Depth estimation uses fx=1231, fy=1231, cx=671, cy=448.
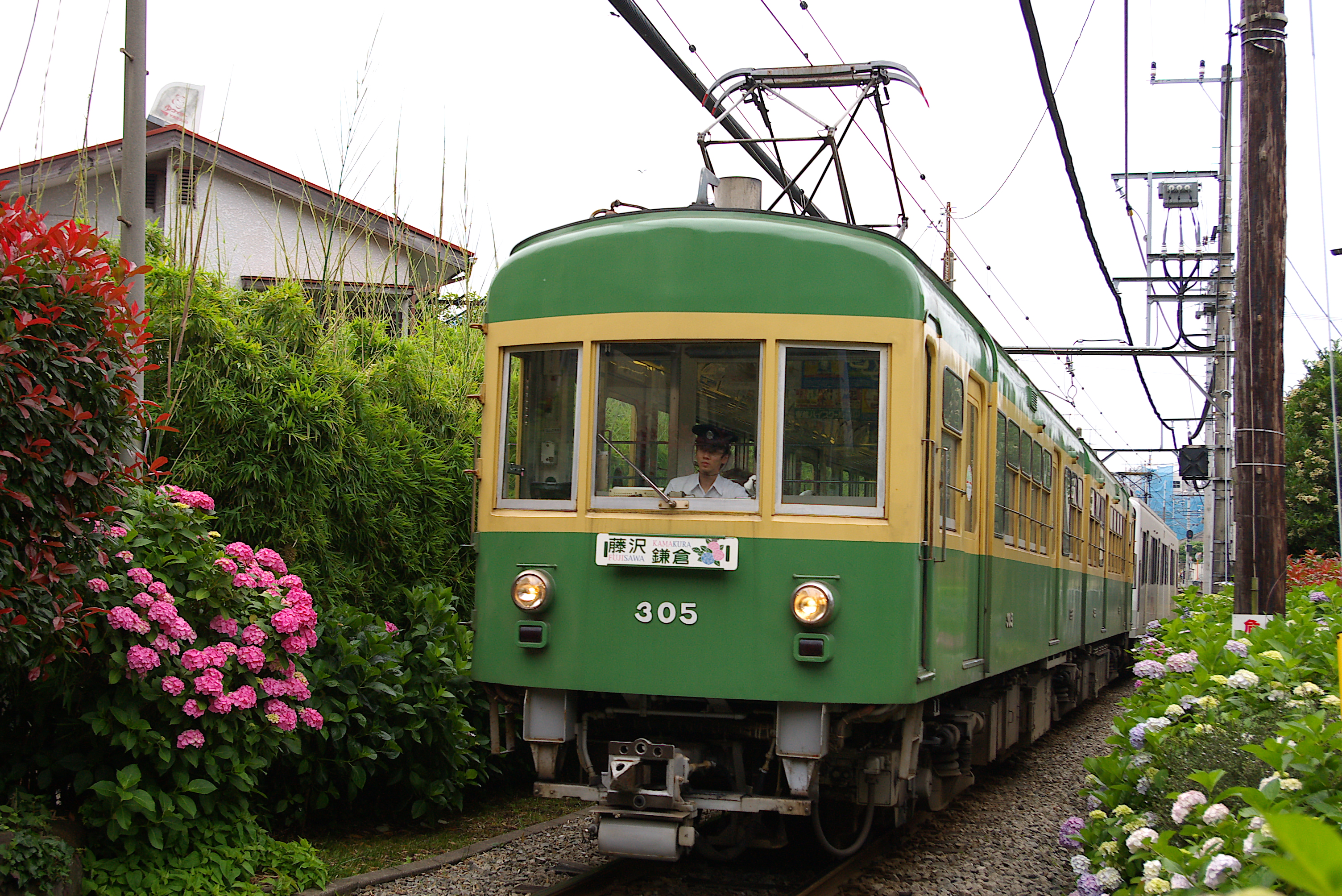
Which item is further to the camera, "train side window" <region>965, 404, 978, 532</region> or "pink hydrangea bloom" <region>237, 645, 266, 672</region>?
"train side window" <region>965, 404, 978, 532</region>

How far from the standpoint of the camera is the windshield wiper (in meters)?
5.24

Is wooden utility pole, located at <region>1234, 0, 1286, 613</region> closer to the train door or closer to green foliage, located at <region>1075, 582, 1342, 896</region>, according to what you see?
green foliage, located at <region>1075, 582, 1342, 896</region>

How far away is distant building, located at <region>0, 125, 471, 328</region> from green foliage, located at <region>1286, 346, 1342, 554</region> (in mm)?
26328

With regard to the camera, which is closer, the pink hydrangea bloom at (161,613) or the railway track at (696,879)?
the pink hydrangea bloom at (161,613)

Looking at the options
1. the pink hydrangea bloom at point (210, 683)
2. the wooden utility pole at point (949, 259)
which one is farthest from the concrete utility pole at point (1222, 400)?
the pink hydrangea bloom at point (210, 683)

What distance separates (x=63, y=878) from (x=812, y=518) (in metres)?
3.18

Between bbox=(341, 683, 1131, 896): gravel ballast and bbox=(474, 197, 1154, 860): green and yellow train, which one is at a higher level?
bbox=(474, 197, 1154, 860): green and yellow train

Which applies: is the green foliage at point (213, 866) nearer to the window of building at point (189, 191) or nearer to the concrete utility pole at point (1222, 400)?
the window of building at point (189, 191)

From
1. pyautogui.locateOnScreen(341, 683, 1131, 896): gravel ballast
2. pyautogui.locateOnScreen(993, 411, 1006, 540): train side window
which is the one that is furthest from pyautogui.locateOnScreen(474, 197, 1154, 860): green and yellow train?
pyautogui.locateOnScreen(993, 411, 1006, 540): train side window

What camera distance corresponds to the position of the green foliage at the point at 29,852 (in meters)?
4.36

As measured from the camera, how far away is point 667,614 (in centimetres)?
518

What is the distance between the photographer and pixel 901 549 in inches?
201

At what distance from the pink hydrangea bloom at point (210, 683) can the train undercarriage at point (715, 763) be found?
3.90ft

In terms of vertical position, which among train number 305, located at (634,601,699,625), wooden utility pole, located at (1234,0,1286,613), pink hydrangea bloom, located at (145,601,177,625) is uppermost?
wooden utility pole, located at (1234,0,1286,613)
